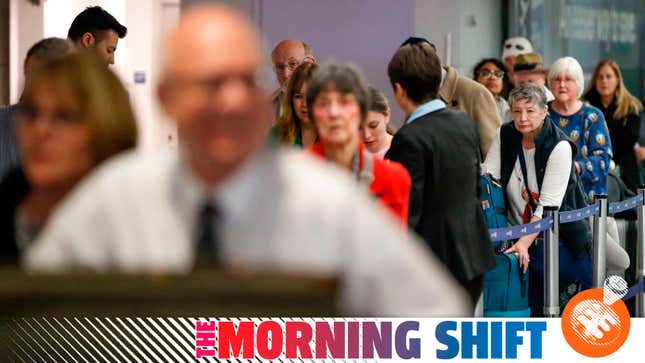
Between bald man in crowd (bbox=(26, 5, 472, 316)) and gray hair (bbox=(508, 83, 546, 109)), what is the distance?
124 inches

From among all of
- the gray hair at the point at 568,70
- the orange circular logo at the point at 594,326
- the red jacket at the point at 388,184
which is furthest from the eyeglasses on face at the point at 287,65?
the gray hair at the point at 568,70

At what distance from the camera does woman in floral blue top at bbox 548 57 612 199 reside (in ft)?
20.6

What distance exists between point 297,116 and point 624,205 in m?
3.55

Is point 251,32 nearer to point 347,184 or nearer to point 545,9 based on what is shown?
point 347,184

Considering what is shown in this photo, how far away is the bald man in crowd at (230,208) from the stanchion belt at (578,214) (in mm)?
3162

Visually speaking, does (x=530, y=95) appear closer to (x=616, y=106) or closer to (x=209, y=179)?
(x=616, y=106)

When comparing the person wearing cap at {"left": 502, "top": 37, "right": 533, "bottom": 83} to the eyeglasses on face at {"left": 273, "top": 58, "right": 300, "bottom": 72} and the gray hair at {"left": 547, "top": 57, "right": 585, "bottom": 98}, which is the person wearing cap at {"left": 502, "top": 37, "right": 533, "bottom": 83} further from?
the eyeglasses on face at {"left": 273, "top": 58, "right": 300, "bottom": 72}

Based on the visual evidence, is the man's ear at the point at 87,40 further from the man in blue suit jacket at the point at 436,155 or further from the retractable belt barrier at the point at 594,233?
the retractable belt barrier at the point at 594,233

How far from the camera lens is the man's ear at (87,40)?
2559 millimetres

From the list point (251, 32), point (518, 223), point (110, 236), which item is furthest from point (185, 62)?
point (518, 223)

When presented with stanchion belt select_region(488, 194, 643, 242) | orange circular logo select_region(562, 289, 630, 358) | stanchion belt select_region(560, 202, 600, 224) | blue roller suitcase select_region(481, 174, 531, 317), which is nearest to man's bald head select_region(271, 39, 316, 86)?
orange circular logo select_region(562, 289, 630, 358)

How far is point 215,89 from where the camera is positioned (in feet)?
7.16

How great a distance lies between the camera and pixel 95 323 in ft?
8.05

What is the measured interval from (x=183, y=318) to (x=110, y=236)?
0.28 m
